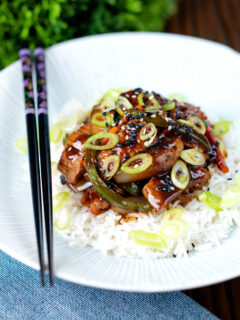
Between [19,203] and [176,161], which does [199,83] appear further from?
[19,203]

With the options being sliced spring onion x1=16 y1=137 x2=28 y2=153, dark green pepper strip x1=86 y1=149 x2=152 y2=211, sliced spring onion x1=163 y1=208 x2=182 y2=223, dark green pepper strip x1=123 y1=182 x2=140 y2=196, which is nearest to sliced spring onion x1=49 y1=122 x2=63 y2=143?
sliced spring onion x1=16 y1=137 x2=28 y2=153

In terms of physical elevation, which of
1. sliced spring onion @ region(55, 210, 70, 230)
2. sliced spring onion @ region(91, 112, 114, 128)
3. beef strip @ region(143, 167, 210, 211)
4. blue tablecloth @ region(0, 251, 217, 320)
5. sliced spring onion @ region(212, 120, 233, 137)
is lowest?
blue tablecloth @ region(0, 251, 217, 320)

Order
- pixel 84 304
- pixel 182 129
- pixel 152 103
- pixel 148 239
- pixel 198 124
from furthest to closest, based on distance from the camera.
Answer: pixel 198 124, pixel 152 103, pixel 182 129, pixel 148 239, pixel 84 304

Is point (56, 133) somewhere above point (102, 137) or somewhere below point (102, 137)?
above

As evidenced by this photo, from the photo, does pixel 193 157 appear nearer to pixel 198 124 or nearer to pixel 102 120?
pixel 198 124

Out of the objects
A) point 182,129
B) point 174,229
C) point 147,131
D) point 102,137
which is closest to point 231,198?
point 174,229

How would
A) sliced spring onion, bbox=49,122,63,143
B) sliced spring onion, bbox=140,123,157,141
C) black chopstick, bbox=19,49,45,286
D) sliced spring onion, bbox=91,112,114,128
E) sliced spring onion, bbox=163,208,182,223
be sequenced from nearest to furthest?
black chopstick, bbox=19,49,45,286 → sliced spring onion, bbox=140,123,157,141 → sliced spring onion, bbox=163,208,182,223 → sliced spring onion, bbox=91,112,114,128 → sliced spring onion, bbox=49,122,63,143

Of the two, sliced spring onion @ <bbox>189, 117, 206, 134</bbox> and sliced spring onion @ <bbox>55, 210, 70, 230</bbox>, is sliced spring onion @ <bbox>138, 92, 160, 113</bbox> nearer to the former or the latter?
sliced spring onion @ <bbox>189, 117, 206, 134</bbox>
